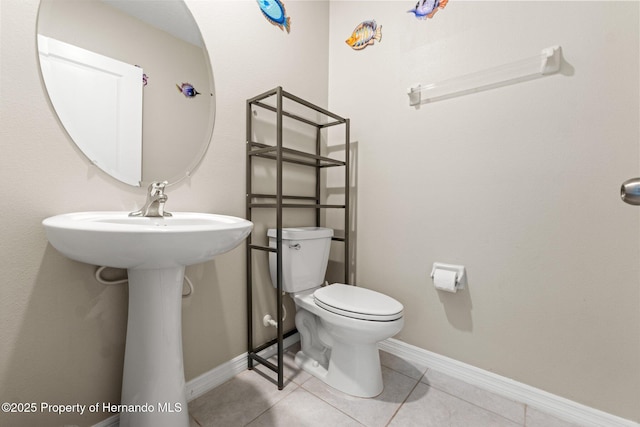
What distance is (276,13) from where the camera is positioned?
154cm

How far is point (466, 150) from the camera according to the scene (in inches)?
53.8

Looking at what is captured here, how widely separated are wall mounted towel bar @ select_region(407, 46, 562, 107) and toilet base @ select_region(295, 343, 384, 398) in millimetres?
1296

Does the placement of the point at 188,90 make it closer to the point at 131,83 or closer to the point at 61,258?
the point at 131,83

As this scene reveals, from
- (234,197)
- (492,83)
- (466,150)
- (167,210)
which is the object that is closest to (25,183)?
(167,210)

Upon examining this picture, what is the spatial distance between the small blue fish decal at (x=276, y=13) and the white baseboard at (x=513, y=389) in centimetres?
195

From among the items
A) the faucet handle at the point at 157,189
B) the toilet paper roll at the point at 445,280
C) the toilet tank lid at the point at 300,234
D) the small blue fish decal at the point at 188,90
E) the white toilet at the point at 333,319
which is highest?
the small blue fish decal at the point at 188,90

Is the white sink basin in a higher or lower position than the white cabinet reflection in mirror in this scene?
lower

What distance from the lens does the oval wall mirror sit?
0.90 meters

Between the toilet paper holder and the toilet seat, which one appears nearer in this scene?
the toilet seat

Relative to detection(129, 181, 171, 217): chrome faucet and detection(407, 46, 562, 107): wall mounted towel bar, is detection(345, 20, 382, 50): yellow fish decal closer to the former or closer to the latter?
detection(407, 46, 562, 107): wall mounted towel bar

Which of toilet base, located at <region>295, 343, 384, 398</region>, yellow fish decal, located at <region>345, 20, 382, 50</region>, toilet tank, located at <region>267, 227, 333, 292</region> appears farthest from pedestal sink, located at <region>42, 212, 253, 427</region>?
yellow fish decal, located at <region>345, 20, 382, 50</region>

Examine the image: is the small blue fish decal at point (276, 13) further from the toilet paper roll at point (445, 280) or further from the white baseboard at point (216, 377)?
the white baseboard at point (216, 377)

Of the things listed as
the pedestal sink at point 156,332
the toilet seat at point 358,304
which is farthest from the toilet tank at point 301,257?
the pedestal sink at point 156,332

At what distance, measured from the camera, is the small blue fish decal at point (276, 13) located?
4.83 feet
